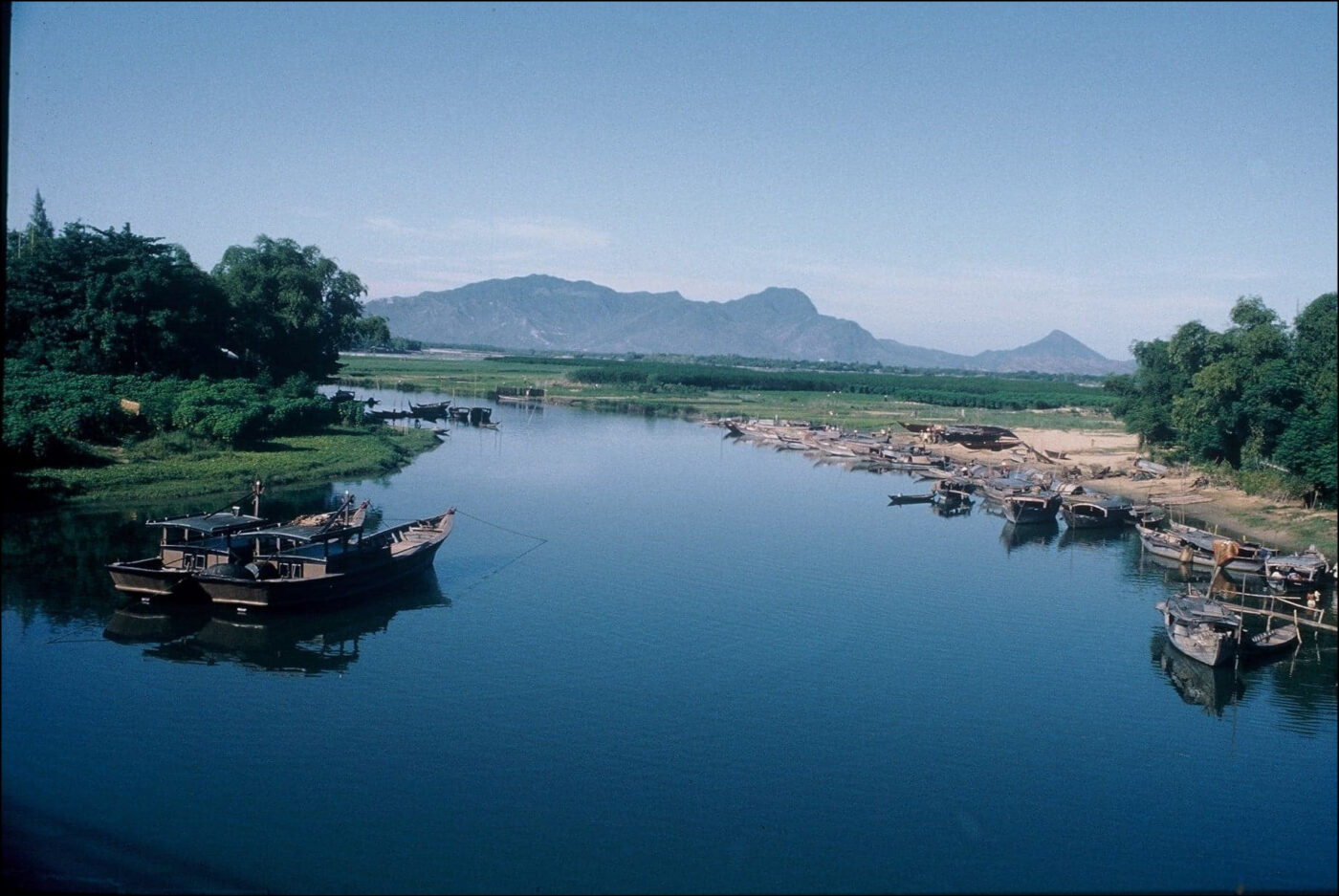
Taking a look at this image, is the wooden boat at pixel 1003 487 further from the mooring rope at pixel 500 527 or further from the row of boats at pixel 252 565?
the row of boats at pixel 252 565

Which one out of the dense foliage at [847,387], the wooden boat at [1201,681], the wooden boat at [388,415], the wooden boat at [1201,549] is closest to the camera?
the wooden boat at [1201,681]

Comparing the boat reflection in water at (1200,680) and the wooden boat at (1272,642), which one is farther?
the wooden boat at (1272,642)

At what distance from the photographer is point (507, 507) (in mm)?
29281

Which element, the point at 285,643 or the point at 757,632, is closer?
the point at 285,643

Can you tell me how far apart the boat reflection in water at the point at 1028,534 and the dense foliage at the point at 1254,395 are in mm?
5774

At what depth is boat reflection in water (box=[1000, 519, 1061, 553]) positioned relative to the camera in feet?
94.8

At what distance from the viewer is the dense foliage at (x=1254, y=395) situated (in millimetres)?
18984

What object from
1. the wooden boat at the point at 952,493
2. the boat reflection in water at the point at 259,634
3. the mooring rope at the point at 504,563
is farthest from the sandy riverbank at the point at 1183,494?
the mooring rope at the point at 504,563

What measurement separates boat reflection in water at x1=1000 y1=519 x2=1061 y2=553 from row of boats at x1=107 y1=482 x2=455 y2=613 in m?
17.7

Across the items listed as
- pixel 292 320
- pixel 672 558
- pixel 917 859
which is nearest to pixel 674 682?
pixel 917 859

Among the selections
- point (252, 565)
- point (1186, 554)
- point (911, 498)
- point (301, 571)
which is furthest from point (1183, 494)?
point (252, 565)

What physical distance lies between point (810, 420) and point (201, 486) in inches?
1666

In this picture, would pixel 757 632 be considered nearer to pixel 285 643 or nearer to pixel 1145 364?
pixel 285 643

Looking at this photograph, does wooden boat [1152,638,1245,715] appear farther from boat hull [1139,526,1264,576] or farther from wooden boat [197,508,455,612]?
wooden boat [197,508,455,612]
